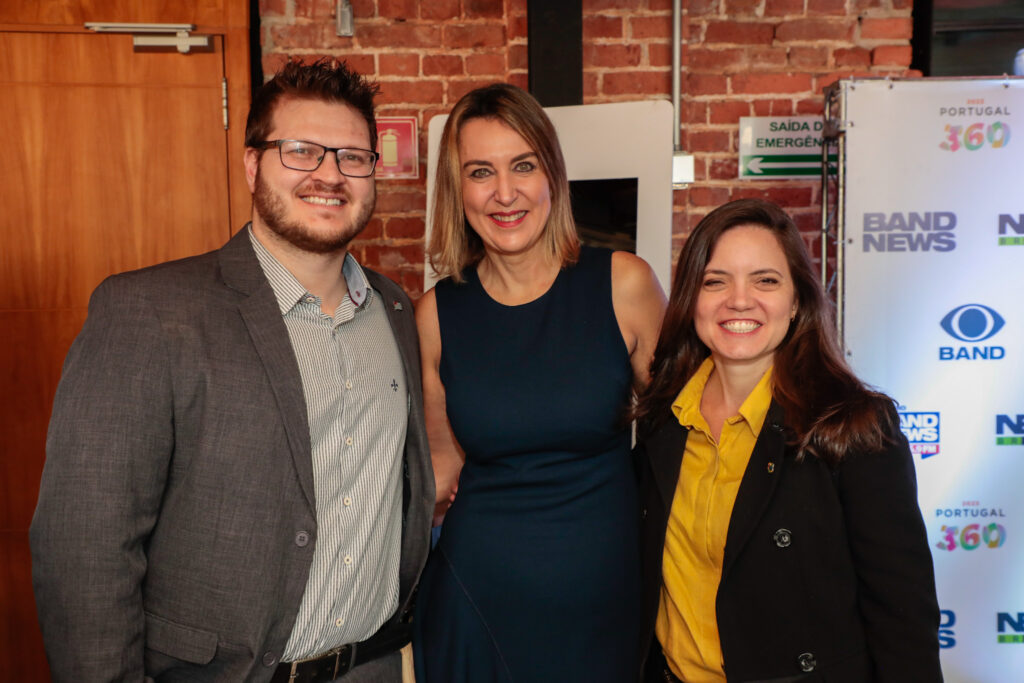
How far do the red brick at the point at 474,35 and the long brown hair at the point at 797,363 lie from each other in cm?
183

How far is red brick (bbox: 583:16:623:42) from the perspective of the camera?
292 centimetres

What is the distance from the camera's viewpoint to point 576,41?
9.01ft

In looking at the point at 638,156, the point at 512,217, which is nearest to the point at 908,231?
the point at 638,156

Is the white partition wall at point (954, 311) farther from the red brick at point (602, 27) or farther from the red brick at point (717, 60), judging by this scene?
the red brick at point (602, 27)

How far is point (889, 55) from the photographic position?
298cm

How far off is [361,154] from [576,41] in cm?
146

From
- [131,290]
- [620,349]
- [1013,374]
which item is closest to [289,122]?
[131,290]

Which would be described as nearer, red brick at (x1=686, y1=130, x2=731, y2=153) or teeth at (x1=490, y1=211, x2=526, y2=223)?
teeth at (x1=490, y1=211, x2=526, y2=223)

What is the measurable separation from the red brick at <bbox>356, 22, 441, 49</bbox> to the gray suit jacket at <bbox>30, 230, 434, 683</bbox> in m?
1.89

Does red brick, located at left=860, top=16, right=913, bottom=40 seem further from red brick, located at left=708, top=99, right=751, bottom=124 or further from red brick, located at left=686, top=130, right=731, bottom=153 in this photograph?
red brick, located at left=686, top=130, right=731, bottom=153

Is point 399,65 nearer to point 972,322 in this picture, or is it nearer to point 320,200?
point 320,200

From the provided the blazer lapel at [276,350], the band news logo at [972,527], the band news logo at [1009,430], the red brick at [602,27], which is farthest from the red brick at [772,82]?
the blazer lapel at [276,350]

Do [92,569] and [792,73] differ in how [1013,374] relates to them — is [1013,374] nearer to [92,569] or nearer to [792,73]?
[792,73]

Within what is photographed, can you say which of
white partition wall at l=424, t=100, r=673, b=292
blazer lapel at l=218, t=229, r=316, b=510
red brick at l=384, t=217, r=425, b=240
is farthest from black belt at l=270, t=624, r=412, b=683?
red brick at l=384, t=217, r=425, b=240
